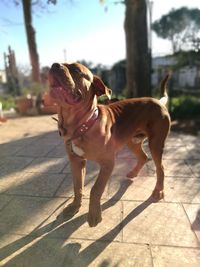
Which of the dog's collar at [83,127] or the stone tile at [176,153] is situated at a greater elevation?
the dog's collar at [83,127]

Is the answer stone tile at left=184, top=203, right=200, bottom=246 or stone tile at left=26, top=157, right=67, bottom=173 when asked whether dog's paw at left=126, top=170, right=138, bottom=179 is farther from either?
stone tile at left=26, top=157, right=67, bottom=173

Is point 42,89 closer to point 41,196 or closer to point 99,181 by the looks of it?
point 41,196

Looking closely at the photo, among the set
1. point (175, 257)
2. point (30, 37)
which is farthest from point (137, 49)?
point (30, 37)

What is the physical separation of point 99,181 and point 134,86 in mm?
5173

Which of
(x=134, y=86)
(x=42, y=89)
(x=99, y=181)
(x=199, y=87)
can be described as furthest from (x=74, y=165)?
(x=199, y=87)

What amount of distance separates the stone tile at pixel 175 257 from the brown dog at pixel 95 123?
23.5 inches

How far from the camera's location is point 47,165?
4.27m

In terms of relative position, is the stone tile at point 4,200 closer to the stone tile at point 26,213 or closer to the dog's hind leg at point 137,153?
the stone tile at point 26,213

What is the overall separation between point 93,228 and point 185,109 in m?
7.00

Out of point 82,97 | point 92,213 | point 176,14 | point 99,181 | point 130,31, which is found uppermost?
point 176,14

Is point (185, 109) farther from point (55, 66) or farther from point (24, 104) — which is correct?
point (55, 66)

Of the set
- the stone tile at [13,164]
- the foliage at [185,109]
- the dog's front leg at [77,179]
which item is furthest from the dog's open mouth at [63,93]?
the foliage at [185,109]

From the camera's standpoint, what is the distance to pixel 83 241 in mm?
2352

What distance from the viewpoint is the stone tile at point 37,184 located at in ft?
10.8
